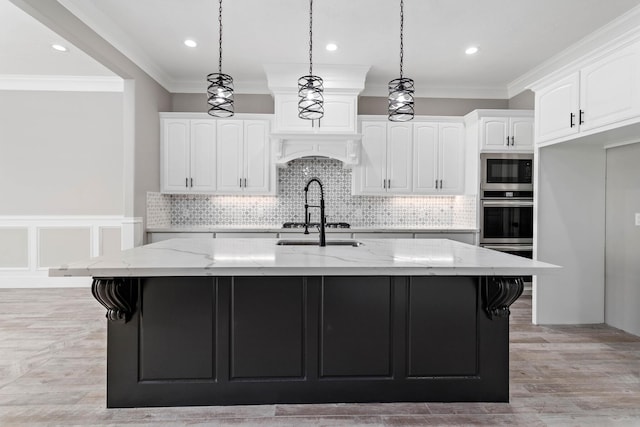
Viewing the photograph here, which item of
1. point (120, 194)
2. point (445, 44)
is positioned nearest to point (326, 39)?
point (445, 44)

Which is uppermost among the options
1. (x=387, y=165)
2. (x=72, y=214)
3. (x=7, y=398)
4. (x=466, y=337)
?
(x=387, y=165)

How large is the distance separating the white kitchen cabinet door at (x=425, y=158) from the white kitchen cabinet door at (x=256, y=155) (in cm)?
192

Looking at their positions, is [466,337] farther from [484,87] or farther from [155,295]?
[484,87]

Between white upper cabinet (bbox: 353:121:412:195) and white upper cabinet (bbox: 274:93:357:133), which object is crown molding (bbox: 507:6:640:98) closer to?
white upper cabinet (bbox: 353:121:412:195)

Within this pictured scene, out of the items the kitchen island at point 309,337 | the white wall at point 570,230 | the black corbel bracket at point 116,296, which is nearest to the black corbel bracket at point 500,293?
the kitchen island at point 309,337

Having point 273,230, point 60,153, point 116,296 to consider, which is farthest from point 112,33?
point 116,296

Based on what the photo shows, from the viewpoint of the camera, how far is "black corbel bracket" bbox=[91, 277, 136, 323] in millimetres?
1779

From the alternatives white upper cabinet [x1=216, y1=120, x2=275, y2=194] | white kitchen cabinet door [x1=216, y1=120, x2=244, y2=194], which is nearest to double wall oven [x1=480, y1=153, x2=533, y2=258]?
white upper cabinet [x1=216, y1=120, x2=275, y2=194]

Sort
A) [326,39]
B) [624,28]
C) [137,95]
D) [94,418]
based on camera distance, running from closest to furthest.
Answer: [94,418]
[624,28]
[326,39]
[137,95]

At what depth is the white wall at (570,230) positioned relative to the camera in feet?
11.1

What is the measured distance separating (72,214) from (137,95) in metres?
1.92

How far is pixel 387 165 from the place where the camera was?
4.72 meters

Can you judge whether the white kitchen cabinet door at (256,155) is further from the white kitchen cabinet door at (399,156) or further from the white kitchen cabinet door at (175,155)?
the white kitchen cabinet door at (399,156)

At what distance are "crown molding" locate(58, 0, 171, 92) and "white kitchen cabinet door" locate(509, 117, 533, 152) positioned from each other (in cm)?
437
